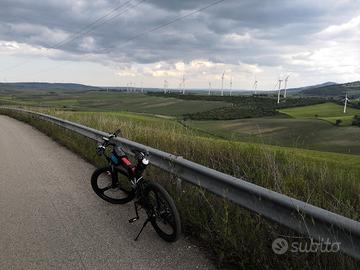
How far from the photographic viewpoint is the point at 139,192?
16.9 feet

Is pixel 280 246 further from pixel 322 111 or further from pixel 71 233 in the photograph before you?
pixel 322 111

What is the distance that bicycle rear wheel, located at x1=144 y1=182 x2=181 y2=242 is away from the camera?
14.8 ft

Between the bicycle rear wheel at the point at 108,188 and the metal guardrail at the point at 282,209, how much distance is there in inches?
37.7

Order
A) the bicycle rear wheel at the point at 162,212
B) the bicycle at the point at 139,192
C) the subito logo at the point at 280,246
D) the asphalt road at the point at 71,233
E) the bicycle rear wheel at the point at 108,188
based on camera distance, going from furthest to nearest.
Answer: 1. the bicycle rear wheel at the point at 108,188
2. the bicycle at the point at 139,192
3. the bicycle rear wheel at the point at 162,212
4. the asphalt road at the point at 71,233
5. the subito logo at the point at 280,246

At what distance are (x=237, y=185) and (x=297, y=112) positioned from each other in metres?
98.2

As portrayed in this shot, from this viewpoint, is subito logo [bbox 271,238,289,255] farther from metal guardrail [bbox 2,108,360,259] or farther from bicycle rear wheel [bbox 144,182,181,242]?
bicycle rear wheel [bbox 144,182,181,242]

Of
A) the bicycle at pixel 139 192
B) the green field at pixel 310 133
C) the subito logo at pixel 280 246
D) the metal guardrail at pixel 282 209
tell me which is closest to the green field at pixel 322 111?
the green field at pixel 310 133

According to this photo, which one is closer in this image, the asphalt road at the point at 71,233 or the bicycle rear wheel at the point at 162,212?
the asphalt road at the point at 71,233

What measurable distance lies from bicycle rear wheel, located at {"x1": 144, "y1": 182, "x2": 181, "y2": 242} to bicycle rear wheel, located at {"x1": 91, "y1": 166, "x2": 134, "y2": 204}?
4.14 feet

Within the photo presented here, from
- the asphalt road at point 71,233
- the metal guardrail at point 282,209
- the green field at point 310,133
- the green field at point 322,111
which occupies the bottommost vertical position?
the green field at point 322,111

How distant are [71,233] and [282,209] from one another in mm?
2585

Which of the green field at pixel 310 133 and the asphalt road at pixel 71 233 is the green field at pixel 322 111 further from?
the asphalt road at pixel 71 233

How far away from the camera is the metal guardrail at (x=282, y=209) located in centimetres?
315

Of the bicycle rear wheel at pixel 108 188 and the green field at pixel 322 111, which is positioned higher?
the bicycle rear wheel at pixel 108 188
